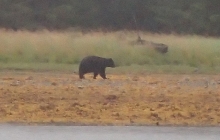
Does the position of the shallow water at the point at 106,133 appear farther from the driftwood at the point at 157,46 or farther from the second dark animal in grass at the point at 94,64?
the driftwood at the point at 157,46

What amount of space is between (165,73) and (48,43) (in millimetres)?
571

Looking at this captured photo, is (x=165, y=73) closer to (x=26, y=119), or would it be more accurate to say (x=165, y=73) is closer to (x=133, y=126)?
(x=133, y=126)

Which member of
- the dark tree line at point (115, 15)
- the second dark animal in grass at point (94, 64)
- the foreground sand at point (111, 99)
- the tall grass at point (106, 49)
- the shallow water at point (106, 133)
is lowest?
the shallow water at point (106, 133)

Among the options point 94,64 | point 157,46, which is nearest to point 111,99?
point 94,64

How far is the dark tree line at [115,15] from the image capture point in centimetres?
574

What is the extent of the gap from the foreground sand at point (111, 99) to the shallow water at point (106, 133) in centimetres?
4

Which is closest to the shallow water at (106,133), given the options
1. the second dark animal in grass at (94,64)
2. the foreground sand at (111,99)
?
the foreground sand at (111,99)

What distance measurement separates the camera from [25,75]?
574cm

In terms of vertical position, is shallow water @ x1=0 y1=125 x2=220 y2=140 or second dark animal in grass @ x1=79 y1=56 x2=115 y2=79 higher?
second dark animal in grass @ x1=79 y1=56 x2=115 y2=79

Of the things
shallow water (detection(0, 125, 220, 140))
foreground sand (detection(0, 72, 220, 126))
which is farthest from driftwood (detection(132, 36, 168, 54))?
shallow water (detection(0, 125, 220, 140))

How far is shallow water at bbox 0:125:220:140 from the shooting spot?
553 cm

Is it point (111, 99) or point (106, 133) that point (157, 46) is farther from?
point (106, 133)

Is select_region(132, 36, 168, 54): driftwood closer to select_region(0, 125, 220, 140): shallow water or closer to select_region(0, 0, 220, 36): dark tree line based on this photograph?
select_region(0, 0, 220, 36): dark tree line

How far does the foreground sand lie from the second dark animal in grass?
0.11 feet
